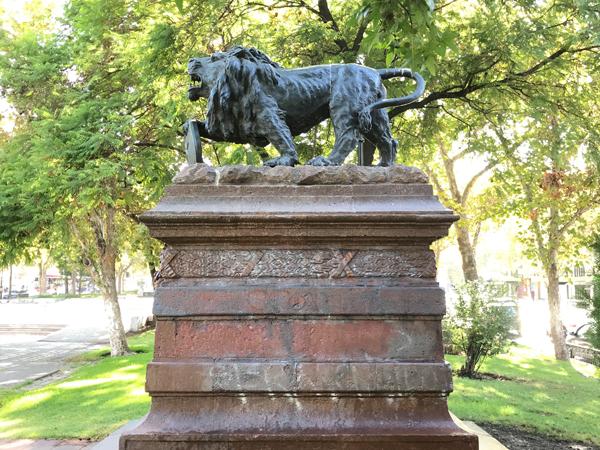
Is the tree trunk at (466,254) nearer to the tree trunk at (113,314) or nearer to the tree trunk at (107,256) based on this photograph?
the tree trunk at (107,256)

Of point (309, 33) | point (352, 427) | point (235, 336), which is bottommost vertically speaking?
point (352, 427)

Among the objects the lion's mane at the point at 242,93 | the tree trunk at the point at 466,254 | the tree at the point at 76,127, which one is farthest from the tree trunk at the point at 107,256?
the lion's mane at the point at 242,93

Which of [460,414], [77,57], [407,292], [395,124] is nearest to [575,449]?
[460,414]

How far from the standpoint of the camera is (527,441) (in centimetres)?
706

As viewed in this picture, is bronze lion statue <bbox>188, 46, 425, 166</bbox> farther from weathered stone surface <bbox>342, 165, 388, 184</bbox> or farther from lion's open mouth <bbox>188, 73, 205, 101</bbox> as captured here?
weathered stone surface <bbox>342, 165, 388, 184</bbox>

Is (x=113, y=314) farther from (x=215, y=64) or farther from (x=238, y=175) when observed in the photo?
(x=238, y=175)

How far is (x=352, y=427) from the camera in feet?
11.2

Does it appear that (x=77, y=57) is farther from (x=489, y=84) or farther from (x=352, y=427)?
(x=352, y=427)

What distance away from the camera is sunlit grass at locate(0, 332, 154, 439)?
7.31m

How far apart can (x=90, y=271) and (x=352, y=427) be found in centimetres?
1407

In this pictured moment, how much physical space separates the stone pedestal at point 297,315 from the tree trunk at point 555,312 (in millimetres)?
13361

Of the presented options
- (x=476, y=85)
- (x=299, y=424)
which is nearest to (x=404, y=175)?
(x=299, y=424)

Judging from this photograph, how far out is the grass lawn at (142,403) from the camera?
7.62 metres

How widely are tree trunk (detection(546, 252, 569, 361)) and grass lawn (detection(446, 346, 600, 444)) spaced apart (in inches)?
55.6
